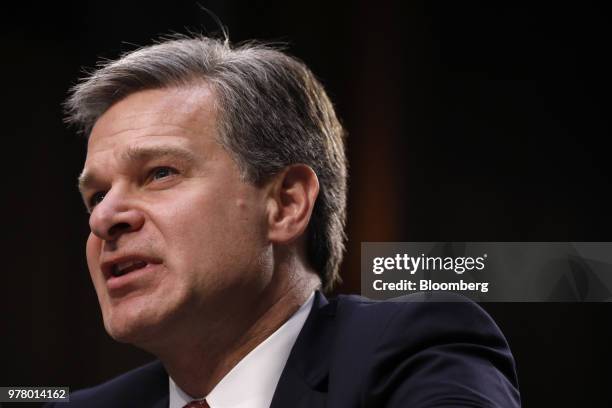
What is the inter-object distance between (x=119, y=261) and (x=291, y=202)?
41 centimetres

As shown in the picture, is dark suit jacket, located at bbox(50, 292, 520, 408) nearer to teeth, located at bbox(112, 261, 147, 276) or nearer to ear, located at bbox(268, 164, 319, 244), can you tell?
ear, located at bbox(268, 164, 319, 244)

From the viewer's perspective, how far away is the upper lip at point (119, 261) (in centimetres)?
164

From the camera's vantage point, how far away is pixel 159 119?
69.0 inches

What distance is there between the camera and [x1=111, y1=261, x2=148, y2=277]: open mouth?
1.67m

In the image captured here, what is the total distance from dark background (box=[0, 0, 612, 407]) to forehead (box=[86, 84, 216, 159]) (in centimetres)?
45

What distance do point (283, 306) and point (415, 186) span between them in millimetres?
460

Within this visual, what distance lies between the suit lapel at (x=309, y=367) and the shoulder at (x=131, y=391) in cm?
44

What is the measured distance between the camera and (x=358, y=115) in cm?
214

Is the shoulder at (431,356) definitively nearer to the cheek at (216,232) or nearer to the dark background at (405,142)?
the cheek at (216,232)

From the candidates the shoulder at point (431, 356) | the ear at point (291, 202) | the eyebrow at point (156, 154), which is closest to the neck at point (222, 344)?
the ear at point (291, 202)

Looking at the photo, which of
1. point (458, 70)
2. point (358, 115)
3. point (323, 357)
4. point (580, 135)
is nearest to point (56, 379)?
point (323, 357)

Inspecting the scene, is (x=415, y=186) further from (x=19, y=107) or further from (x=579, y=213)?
(x=19, y=107)

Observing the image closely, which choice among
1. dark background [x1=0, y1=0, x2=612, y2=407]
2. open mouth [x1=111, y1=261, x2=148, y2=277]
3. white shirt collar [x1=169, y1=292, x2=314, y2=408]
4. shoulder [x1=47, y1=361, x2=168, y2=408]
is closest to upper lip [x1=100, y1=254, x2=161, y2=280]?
open mouth [x1=111, y1=261, x2=148, y2=277]

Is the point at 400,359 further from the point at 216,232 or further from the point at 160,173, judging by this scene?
the point at 160,173
